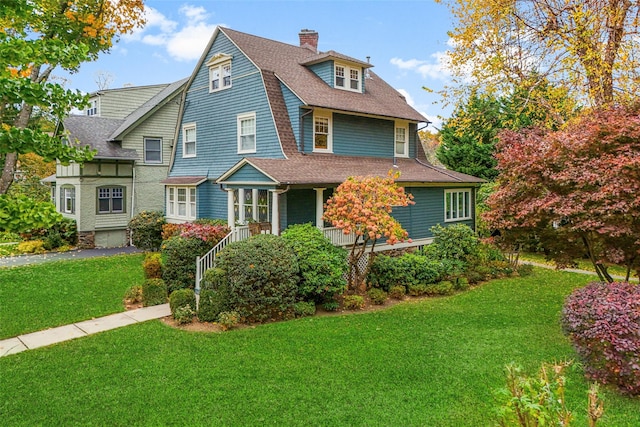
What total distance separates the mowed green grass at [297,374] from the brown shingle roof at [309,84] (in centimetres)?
933

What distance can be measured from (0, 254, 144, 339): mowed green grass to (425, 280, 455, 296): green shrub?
8.78 meters

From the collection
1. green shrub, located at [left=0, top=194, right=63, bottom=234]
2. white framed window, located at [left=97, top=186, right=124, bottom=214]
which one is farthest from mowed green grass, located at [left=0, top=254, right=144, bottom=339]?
green shrub, located at [left=0, top=194, right=63, bottom=234]

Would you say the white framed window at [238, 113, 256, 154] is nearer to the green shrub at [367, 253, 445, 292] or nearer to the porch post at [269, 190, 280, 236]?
→ the porch post at [269, 190, 280, 236]

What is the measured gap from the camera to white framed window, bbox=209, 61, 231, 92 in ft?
59.2

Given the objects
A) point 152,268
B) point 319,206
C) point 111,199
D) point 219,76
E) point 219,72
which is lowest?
point 152,268

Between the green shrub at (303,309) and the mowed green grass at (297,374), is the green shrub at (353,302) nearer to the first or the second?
the mowed green grass at (297,374)

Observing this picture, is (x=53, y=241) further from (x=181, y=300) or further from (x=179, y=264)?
(x=181, y=300)

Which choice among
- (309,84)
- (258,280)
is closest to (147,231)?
(309,84)

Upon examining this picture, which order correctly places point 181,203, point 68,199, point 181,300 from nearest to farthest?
1. point 181,300
2. point 181,203
3. point 68,199

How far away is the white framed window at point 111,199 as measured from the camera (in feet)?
70.4

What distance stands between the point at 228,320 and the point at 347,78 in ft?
41.2

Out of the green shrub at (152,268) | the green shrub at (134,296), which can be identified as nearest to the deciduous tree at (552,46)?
the green shrub at (152,268)

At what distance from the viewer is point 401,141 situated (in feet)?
64.3

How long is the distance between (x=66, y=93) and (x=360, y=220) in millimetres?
7907
